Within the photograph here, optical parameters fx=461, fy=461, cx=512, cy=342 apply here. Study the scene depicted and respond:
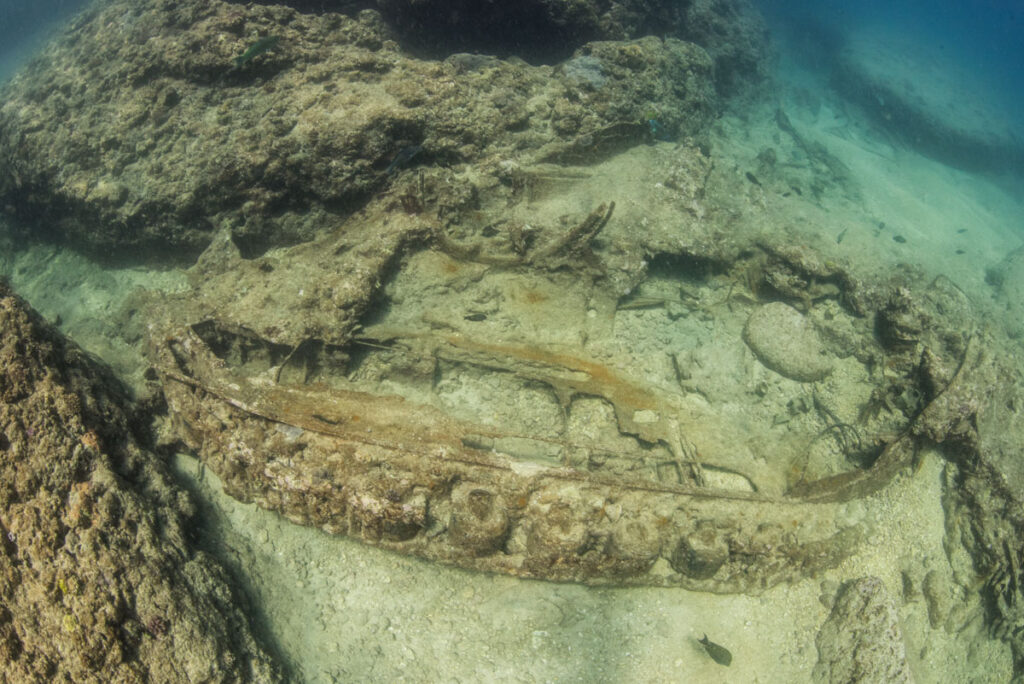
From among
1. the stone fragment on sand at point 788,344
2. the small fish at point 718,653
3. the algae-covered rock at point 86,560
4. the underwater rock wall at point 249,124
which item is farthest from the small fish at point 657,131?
the algae-covered rock at point 86,560

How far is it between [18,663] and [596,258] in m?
5.93

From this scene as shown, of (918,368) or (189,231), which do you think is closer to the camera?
(918,368)

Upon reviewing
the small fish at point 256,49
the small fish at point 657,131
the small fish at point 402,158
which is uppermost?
the small fish at point 256,49

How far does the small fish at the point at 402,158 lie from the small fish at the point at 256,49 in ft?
8.81

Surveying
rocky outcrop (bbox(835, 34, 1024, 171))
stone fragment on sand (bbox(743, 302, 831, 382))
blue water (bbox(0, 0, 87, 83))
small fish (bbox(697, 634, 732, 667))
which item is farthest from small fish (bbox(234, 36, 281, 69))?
blue water (bbox(0, 0, 87, 83))

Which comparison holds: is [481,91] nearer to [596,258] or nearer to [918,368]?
[596,258]

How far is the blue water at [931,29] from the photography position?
74.7 feet

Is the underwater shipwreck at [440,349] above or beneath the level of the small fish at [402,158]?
beneath

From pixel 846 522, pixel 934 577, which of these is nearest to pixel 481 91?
pixel 846 522

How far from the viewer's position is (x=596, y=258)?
605cm

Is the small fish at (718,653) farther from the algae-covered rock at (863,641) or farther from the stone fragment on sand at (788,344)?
the stone fragment on sand at (788,344)

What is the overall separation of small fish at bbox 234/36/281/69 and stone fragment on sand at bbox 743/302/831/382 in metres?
8.03

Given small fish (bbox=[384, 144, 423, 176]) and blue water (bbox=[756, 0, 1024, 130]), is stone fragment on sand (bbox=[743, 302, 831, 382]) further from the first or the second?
blue water (bbox=[756, 0, 1024, 130])

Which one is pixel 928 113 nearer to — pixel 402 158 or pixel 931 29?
pixel 402 158
